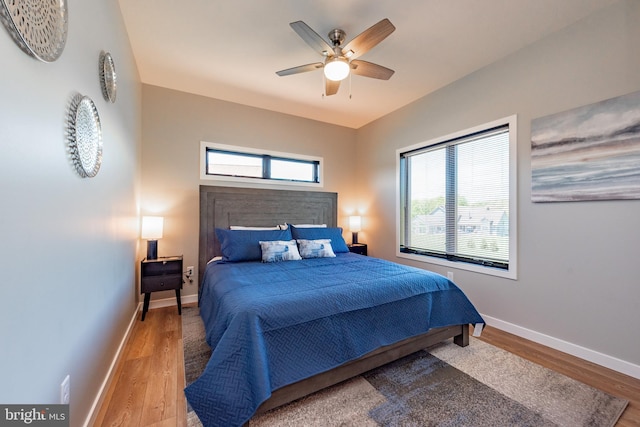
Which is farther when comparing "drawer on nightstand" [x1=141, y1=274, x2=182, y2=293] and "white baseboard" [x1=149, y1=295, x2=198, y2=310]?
"white baseboard" [x1=149, y1=295, x2=198, y2=310]

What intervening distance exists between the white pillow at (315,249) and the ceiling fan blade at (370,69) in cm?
199

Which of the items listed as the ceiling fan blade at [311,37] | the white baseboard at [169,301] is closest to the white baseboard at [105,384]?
the white baseboard at [169,301]

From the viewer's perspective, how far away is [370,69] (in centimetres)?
236

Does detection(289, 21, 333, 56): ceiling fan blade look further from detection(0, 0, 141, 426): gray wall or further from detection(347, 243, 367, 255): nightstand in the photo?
detection(347, 243, 367, 255): nightstand

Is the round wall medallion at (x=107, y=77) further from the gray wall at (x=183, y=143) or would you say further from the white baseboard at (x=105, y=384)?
the white baseboard at (x=105, y=384)

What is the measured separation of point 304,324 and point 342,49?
2.15m

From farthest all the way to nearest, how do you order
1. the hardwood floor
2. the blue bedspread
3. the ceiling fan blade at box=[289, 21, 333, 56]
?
the ceiling fan blade at box=[289, 21, 333, 56] < the hardwood floor < the blue bedspread

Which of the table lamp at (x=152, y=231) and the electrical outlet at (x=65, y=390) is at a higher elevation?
the table lamp at (x=152, y=231)

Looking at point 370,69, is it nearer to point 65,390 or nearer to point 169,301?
point 65,390

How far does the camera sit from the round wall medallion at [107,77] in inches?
61.3

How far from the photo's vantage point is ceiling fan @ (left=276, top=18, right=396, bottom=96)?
185 cm

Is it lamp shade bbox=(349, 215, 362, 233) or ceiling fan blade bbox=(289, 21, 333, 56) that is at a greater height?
ceiling fan blade bbox=(289, 21, 333, 56)

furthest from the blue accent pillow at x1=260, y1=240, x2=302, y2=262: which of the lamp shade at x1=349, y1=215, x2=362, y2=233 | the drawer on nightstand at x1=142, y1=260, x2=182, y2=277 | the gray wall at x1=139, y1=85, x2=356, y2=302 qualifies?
the lamp shade at x1=349, y1=215, x2=362, y2=233

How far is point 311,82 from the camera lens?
311cm
